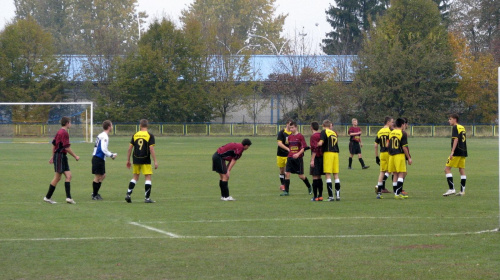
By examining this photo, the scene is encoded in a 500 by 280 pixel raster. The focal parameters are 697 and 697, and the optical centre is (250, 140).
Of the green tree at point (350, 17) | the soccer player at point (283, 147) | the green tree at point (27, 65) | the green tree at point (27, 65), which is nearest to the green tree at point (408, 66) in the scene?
the green tree at point (350, 17)

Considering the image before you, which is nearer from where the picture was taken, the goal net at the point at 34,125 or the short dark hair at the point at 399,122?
the short dark hair at the point at 399,122

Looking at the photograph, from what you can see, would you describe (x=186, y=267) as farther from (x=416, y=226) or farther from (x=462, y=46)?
(x=462, y=46)

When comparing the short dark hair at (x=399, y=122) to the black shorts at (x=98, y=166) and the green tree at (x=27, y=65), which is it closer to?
the black shorts at (x=98, y=166)

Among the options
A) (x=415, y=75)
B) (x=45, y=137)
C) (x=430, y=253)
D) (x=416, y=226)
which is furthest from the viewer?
(x=415, y=75)

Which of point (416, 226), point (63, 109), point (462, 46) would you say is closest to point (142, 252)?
point (416, 226)

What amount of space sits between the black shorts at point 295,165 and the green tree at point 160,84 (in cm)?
4869

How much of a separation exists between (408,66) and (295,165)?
5022cm

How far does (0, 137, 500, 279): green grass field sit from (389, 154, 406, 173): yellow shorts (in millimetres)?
709

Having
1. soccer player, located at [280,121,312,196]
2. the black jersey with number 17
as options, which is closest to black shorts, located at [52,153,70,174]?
the black jersey with number 17

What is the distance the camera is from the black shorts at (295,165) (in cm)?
1702

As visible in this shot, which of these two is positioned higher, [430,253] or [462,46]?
[462,46]

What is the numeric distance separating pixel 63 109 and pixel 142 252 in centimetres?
5156

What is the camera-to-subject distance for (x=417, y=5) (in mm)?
65625

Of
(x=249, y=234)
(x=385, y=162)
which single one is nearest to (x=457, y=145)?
(x=385, y=162)
